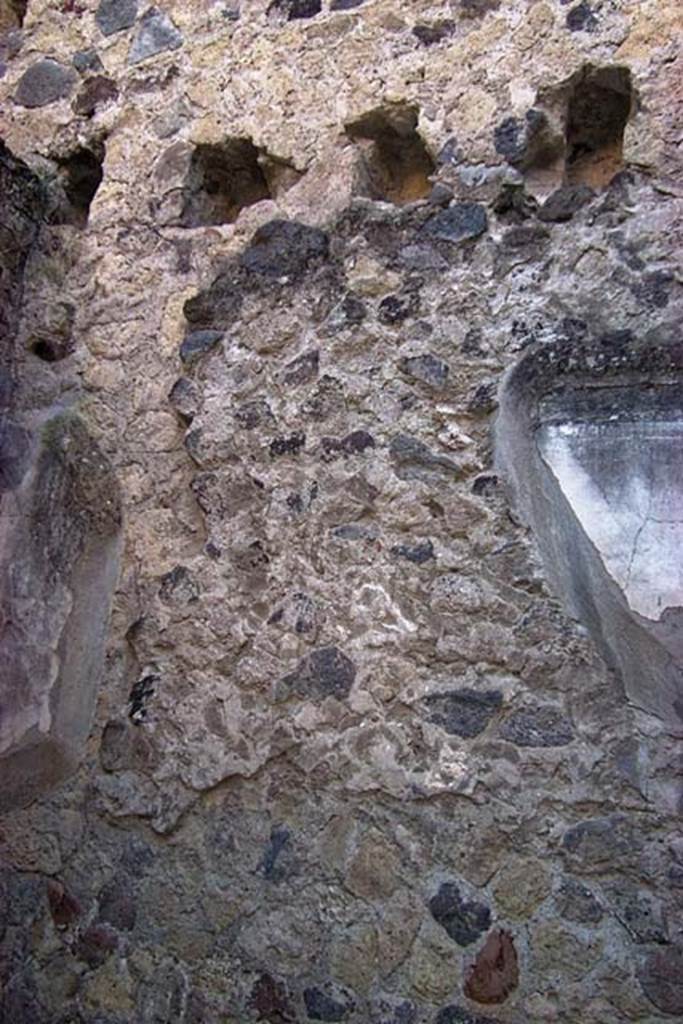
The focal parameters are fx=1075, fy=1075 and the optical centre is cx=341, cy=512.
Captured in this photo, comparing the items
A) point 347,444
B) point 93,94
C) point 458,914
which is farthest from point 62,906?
point 93,94

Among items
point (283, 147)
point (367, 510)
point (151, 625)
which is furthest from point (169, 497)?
point (283, 147)

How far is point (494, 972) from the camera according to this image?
7.41ft

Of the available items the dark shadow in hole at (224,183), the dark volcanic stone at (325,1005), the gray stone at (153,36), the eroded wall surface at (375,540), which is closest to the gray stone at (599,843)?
the eroded wall surface at (375,540)

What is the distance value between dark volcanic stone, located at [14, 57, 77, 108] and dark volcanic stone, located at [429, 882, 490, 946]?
8.44 ft

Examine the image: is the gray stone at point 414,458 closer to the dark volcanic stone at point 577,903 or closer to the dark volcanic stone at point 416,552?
the dark volcanic stone at point 416,552

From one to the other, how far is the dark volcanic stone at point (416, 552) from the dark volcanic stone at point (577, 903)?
30.3 inches

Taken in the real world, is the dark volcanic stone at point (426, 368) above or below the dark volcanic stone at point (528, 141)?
below

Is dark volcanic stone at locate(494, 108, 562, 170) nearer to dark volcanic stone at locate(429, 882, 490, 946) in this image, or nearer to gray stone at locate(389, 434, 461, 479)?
gray stone at locate(389, 434, 461, 479)

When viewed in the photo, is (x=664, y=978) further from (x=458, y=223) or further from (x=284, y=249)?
(x=284, y=249)

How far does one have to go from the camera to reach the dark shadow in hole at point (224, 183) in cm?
305

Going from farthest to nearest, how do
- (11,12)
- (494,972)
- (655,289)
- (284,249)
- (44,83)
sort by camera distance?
(11,12) < (44,83) < (284,249) < (655,289) < (494,972)

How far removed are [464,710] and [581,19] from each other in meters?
1.77

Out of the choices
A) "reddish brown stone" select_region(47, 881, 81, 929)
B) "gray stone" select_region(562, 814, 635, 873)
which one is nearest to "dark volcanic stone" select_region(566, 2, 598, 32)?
"gray stone" select_region(562, 814, 635, 873)

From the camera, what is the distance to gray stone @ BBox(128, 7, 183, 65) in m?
3.21
